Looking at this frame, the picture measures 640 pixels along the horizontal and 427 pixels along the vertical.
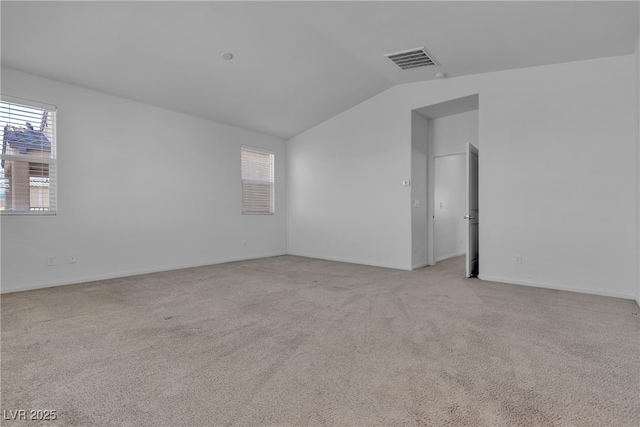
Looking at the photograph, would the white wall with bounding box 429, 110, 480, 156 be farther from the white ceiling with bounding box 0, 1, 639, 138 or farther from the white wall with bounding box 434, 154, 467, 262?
the white ceiling with bounding box 0, 1, 639, 138

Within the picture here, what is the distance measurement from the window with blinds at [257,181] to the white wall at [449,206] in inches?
135

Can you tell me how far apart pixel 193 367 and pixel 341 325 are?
48.5 inches

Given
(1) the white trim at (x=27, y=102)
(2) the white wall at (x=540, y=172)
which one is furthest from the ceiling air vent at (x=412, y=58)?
(1) the white trim at (x=27, y=102)

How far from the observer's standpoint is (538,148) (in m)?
4.10

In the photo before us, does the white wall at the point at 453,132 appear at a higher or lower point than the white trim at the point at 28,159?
higher

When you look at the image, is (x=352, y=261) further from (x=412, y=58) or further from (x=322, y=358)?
(x=322, y=358)

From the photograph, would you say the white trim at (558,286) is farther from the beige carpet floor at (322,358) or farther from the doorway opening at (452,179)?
the doorway opening at (452,179)

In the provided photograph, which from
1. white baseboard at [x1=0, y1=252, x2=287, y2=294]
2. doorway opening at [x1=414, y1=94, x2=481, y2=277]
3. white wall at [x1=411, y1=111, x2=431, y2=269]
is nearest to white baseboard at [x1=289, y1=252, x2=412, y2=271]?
white wall at [x1=411, y1=111, x2=431, y2=269]

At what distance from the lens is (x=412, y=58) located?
4.15m

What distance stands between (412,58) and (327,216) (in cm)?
332

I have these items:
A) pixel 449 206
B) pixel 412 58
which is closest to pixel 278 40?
pixel 412 58

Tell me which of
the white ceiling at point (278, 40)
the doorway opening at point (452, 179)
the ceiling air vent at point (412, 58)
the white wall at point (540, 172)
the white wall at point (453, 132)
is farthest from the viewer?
the white wall at point (453, 132)

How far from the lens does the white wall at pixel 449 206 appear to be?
→ 624cm

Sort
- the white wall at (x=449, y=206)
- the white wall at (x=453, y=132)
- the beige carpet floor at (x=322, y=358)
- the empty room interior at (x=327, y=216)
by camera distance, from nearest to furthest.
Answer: the beige carpet floor at (x=322, y=358)
the empty room interior at (x=327, y=216)
the white wall at (x=453, y=132)
the white wall at (x=449, y=206)
